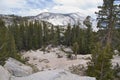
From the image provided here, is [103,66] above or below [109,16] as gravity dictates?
below

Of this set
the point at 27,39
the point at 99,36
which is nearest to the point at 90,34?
the point at 27,39

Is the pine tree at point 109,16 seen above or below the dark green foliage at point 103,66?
above

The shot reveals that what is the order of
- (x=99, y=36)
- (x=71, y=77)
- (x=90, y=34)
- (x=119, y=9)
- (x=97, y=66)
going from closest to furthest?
1. (x=71, y=77)
2. (x=97, y=66)
3. (x=119, y=9)
4. (x=99, y=36)
5. (x=90, y=34)

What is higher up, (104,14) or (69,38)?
(104,14)

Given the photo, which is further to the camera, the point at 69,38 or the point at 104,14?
the point at 69,38

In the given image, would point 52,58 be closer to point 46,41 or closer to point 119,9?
point 119,9

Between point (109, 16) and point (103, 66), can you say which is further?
point (109, 16)

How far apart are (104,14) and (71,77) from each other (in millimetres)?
24256

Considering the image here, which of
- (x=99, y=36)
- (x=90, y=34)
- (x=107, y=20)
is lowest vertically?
(x=90, y=34)

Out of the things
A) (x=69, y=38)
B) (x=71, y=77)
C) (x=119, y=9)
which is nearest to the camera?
(x=71, y=77)

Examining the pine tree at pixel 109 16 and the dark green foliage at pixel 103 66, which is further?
the pine tree at pixel 109 16

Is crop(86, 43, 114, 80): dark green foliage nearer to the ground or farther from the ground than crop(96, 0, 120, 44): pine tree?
nearer to the ground

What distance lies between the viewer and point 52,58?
61.2 metres

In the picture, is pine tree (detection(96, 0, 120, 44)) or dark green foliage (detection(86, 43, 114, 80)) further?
pine tree (detection(96, 0, 120, 44))
